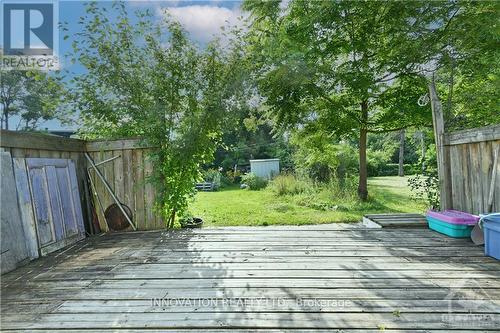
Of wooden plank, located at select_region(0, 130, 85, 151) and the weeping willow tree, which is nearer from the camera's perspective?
wooden plank, located at select_region(0, 130, 85, 151)

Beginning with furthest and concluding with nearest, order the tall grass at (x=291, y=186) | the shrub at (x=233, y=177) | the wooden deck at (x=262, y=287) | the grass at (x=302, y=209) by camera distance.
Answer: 1. the shrub at (x=233, y=177)
2. the tall grass at (x=291, y=186)
3. the grass at (x=302, y=209)
4. the wooden deck at (x=262, y=287)

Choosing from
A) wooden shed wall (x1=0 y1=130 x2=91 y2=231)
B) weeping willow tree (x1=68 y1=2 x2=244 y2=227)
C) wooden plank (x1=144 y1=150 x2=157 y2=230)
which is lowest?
wooden plank (x1=144 y1=150 x2=157 y2=230)

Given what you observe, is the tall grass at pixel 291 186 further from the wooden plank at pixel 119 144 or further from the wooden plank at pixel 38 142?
the wooden plank at pixel 38 142

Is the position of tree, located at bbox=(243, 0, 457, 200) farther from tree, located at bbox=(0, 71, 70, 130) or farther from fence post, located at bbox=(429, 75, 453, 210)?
tree, located at bbox=(0, 71, 70, 130)

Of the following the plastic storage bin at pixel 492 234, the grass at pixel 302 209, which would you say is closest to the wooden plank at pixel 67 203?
the grass at pixel 302 209

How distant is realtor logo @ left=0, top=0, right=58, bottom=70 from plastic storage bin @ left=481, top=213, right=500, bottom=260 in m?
5.74

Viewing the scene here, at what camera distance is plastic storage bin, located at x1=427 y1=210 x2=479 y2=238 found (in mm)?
3648

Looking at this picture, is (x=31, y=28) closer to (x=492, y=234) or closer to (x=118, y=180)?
(x=118, y=180)


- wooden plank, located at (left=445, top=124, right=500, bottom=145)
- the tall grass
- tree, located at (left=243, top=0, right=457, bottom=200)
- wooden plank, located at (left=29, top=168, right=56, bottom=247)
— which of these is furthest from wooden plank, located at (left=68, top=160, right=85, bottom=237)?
the tall grass

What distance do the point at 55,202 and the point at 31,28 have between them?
2.75 meters

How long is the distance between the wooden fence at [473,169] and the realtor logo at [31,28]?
230 inches

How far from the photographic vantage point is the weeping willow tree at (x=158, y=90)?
13.8 ft

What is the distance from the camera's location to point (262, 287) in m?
2.40

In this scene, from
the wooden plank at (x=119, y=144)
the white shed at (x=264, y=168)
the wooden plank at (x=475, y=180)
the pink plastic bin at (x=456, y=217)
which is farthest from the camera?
the white shed at (x=264, y=168)
